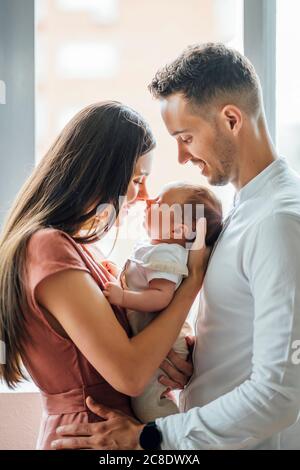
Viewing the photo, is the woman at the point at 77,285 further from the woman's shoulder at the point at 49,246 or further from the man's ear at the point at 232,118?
the man's ear at the point at 232,118

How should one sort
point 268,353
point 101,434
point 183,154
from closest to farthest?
point 268,353 → point 101,434 → point 183,154

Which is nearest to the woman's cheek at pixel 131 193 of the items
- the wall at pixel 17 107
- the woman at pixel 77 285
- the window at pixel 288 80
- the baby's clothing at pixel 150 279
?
the woman at pixel 77 285

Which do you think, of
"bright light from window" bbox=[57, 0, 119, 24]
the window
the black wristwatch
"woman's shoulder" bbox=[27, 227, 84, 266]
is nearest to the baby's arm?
"woman's shoulder" bbox=[27, 227, 84, 266]

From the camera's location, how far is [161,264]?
108 centimetres

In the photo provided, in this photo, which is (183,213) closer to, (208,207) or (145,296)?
(208,207)

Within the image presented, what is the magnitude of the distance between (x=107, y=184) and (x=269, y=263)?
1.11ft

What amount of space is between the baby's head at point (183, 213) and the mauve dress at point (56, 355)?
170mm

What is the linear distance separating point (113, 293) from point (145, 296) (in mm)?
62

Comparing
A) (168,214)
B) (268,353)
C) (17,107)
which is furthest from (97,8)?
(268,353)

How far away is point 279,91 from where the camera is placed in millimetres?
1457

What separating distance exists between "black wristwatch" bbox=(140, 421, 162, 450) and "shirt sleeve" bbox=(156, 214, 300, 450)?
0.19 ft

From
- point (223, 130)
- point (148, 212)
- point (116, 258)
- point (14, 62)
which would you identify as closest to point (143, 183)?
point (148, 212)

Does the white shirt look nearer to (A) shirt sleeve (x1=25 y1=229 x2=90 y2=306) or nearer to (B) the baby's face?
(B) the baby's face
